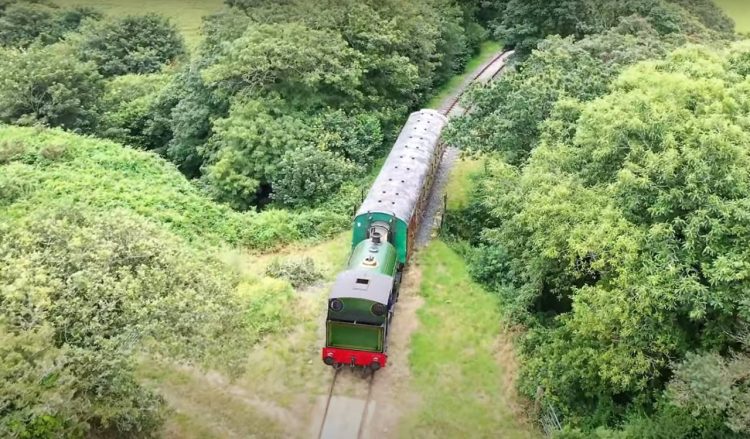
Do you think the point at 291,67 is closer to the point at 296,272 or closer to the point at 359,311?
the point at 296,272

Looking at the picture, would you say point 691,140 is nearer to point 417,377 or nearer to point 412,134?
point 417,377

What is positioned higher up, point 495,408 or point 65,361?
point 65,361

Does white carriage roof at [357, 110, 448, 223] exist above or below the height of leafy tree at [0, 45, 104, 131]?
above

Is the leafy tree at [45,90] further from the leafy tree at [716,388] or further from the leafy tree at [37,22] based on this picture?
the leafy tree at [716,388]

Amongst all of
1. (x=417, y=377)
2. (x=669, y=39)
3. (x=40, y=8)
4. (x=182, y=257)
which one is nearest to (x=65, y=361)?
(x=182, y=257)

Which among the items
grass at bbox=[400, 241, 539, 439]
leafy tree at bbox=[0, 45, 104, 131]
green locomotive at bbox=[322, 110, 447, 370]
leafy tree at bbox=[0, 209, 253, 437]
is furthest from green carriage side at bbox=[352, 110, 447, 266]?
leafy tree at bbox=[0, 45, 104, 131]

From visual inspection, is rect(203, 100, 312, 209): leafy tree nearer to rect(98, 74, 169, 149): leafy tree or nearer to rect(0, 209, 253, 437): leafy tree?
rect(98, 74, 169, 149): leafy tree
